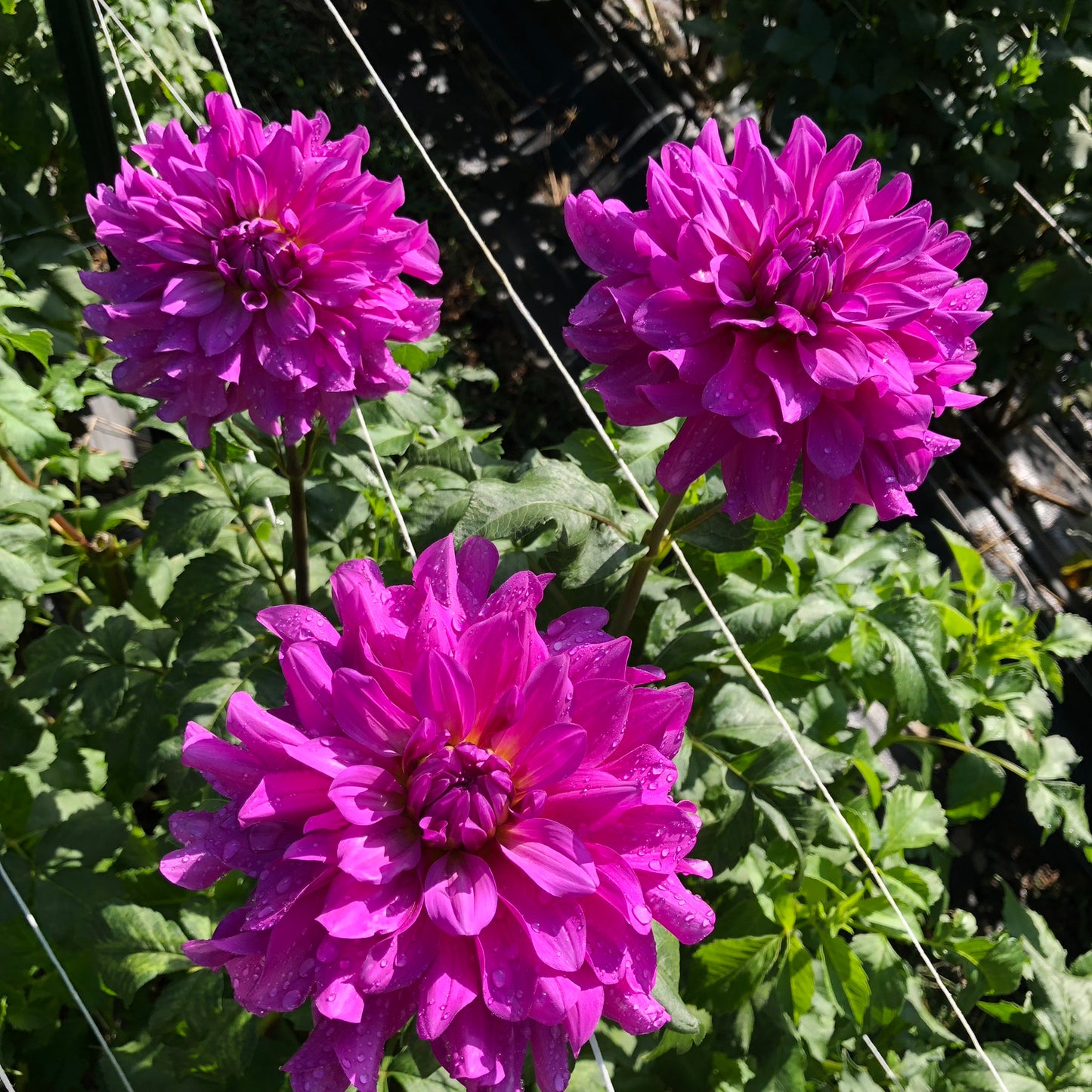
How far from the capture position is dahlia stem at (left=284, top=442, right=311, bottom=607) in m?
1.33

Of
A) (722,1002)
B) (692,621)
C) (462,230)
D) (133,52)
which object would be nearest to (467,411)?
(462,230)

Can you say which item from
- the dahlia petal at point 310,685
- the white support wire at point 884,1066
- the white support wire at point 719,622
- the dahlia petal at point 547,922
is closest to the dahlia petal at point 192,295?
the white support wire at point 719,622

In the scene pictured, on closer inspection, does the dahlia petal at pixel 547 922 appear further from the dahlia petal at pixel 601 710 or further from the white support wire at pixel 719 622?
the white support wire at pixel 719 622

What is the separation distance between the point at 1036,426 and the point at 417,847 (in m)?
3.80

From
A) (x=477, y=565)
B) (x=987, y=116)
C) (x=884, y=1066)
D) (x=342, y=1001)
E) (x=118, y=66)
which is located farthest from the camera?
(x=987, y=116)

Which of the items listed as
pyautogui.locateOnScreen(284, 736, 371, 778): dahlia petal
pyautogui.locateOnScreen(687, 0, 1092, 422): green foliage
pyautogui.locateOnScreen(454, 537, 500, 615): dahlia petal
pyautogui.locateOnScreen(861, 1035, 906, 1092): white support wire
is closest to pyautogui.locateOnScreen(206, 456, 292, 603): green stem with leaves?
pyautogui.locateOnScreen(454, 537, 500, 615): dahlia petal

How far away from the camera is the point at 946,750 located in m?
3.21

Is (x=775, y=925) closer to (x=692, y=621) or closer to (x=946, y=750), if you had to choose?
(x=692, y=621)

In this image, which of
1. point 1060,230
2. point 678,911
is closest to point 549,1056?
point 678,911

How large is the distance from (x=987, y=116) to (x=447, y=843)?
3.20 meters

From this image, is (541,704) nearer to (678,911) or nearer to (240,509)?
(678,911)

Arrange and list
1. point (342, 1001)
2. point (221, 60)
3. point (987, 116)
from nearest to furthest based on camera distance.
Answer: point (342, 1001) < point (221, 60) < point (987, 116)

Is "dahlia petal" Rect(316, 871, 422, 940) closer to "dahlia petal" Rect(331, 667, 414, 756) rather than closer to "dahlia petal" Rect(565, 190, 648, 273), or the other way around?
"dahlia petal" Rect(331, 667, 414, 756)

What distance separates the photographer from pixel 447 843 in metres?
0.79
